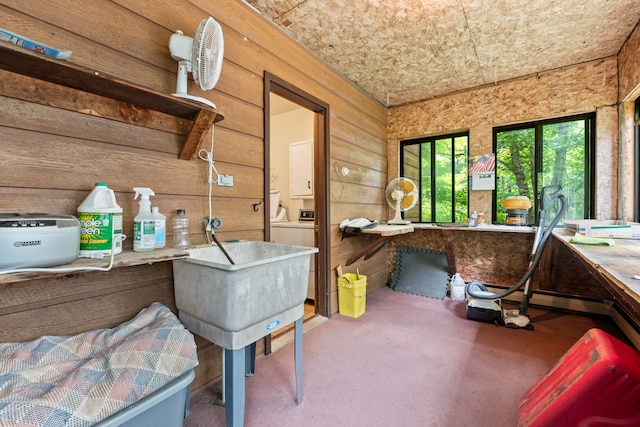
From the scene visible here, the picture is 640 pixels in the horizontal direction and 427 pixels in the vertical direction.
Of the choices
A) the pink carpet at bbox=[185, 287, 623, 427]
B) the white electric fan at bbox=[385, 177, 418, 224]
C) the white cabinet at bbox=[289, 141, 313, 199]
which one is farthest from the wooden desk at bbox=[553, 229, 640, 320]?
the white cabinet at bbox=[289, 141, 313, 199]

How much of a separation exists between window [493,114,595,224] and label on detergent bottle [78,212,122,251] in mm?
3683

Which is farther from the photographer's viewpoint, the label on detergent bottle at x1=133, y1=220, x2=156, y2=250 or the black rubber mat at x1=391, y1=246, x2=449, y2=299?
the black rubber mat at x1=391, y1=246, x2=449, y2=299

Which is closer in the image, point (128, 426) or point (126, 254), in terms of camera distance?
point (128, 426)

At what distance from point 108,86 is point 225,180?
747mm

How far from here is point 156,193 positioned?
1.44 meters

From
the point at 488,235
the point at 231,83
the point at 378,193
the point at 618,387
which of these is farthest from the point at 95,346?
the point at 488,235

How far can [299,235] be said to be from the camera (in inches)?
126

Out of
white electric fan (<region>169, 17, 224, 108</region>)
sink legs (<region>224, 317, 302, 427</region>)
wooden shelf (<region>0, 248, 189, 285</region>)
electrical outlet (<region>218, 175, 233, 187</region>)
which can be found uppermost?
white electric fan (<region>169, 17, 224, 108</region>)

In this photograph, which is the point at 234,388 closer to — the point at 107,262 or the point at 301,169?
the point at 107,262

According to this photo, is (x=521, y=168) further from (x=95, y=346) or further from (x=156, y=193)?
(x=95, y=346)

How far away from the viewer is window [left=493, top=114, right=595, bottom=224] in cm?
291

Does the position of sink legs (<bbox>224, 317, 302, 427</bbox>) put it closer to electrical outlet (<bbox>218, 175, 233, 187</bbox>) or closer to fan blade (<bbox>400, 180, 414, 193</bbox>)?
electrical outlet (<bbox>218, 175, 233, 187</bbox>)

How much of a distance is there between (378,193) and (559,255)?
2.03 meters

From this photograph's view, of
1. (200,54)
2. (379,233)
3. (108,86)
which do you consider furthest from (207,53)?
(379,233)
